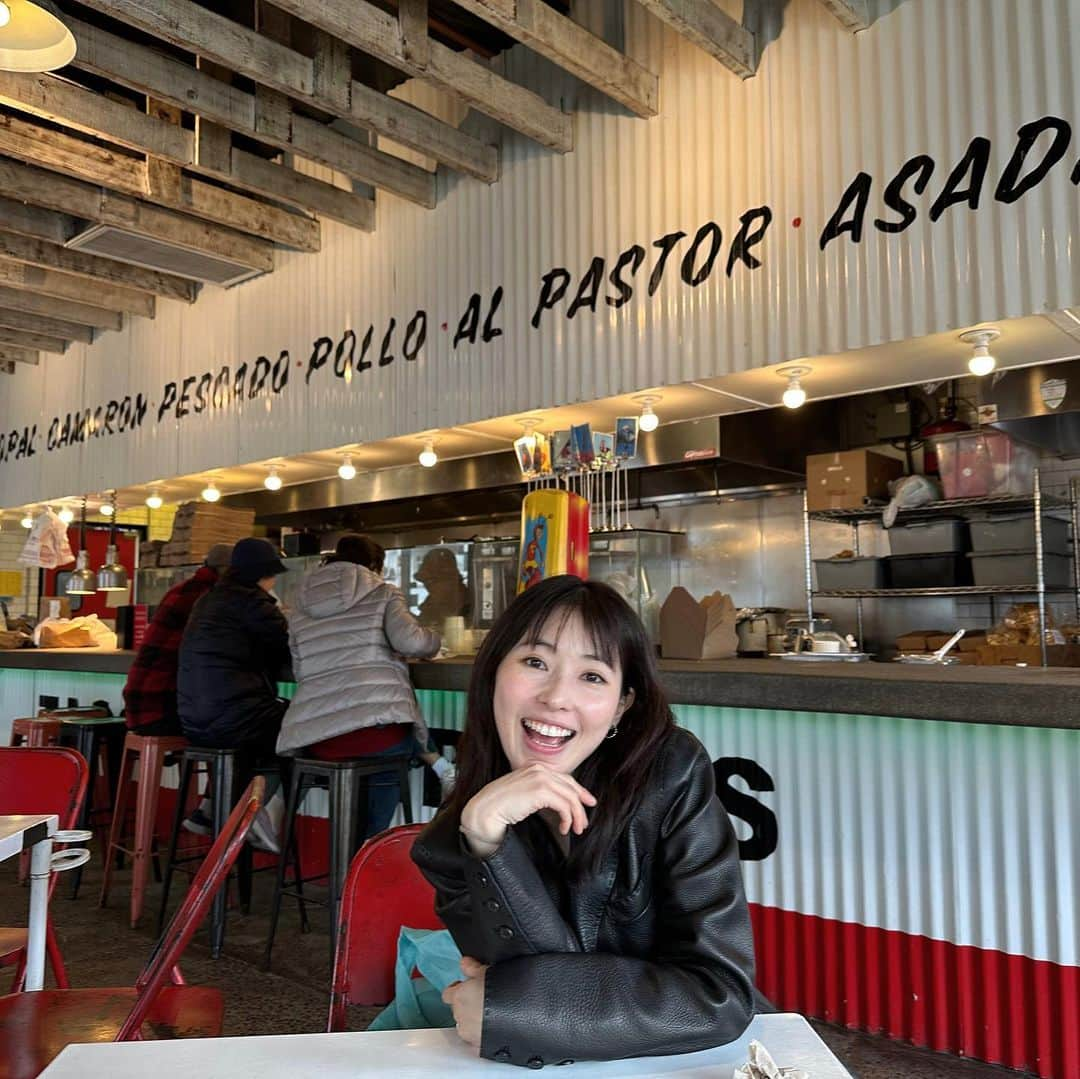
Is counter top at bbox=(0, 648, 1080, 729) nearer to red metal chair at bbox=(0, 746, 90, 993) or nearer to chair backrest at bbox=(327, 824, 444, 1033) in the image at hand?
chair backrest at bbox=(327, 824, 444, 1033)

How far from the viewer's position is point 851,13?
12.6 feet

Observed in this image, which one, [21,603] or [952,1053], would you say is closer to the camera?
[952,1053]

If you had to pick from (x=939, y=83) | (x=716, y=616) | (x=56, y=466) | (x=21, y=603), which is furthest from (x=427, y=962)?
(x=21, y=603)

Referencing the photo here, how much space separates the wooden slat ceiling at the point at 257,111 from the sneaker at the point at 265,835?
3319 millimetres

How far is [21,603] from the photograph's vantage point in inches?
492

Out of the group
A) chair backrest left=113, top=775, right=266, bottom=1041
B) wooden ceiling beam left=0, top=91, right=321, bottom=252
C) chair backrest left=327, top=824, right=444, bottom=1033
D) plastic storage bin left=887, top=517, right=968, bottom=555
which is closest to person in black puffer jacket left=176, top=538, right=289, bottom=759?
wooden ceiling beam left=0, top=91, right=321, bottom=252

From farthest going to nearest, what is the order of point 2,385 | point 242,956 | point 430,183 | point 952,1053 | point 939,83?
point 2,385 → point 430,183 → point 242,956 → point 939,83 → point 952,1053

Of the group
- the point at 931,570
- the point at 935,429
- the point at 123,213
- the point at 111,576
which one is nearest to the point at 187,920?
the point at 123,213

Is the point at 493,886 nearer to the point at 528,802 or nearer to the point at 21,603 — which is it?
the point at 528,802

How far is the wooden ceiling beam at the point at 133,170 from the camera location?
459 centimetres

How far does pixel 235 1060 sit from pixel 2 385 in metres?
10.4

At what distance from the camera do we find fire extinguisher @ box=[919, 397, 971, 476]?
22.8ft

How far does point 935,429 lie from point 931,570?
3.36 feet

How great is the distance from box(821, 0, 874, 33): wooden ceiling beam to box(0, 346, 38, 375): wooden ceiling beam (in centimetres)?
797
